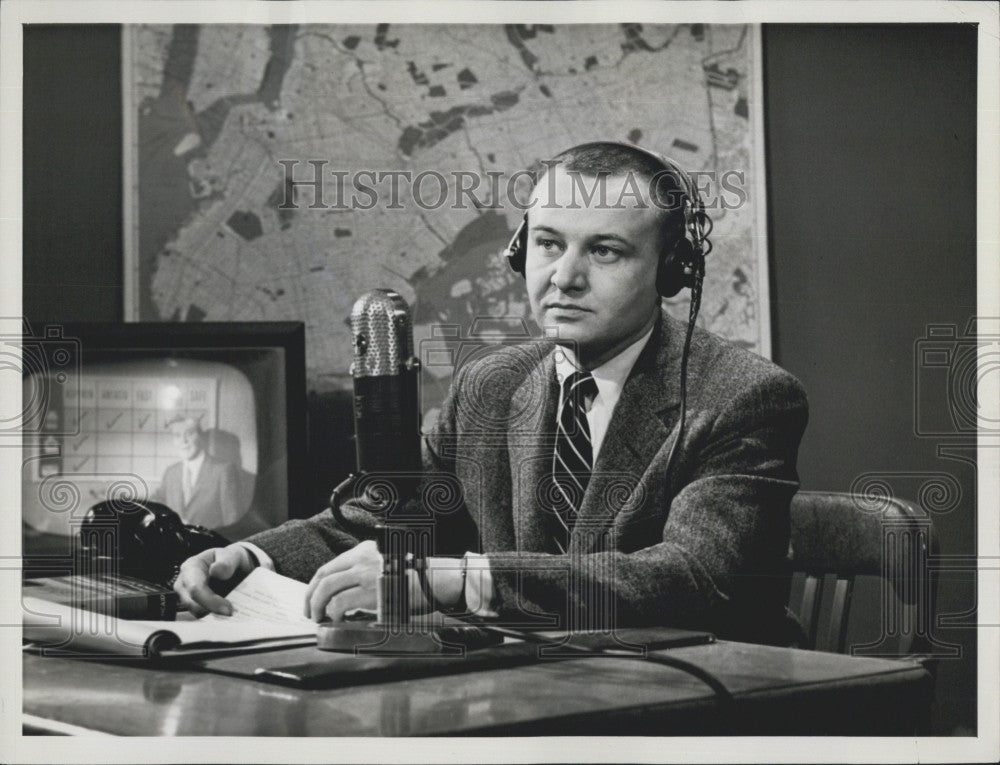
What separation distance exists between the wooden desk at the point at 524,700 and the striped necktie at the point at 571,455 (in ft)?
0.92

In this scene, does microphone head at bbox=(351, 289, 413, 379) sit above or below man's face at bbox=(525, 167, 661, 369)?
below

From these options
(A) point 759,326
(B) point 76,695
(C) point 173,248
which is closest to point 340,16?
(C) point 173,248

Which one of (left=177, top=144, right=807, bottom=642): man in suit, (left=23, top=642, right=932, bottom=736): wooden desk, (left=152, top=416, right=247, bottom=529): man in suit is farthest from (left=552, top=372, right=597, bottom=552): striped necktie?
(left=152, top=416, right=247, bottom=529): man in suit

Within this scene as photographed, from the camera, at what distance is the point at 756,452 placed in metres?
1.69

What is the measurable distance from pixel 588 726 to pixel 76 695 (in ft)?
1.95

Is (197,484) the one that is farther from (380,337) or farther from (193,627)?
(380,337)

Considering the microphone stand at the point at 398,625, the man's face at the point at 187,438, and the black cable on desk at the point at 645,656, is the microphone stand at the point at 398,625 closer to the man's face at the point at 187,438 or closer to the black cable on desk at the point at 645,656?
the black cable on desk at the point at 645,656

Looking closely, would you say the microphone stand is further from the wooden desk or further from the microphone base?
the wooden desk

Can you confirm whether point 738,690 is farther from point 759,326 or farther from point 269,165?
point 269,165

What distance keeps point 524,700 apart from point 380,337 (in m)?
0.55

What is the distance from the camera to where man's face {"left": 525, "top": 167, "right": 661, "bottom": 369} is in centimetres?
174

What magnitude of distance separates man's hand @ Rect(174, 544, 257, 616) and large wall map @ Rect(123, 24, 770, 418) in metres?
0.38

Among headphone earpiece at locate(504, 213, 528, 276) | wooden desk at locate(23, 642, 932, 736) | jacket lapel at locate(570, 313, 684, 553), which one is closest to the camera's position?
wooden desk at locate(23, 642, 932, 736)

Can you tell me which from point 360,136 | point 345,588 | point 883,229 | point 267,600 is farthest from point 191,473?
point 883,229
